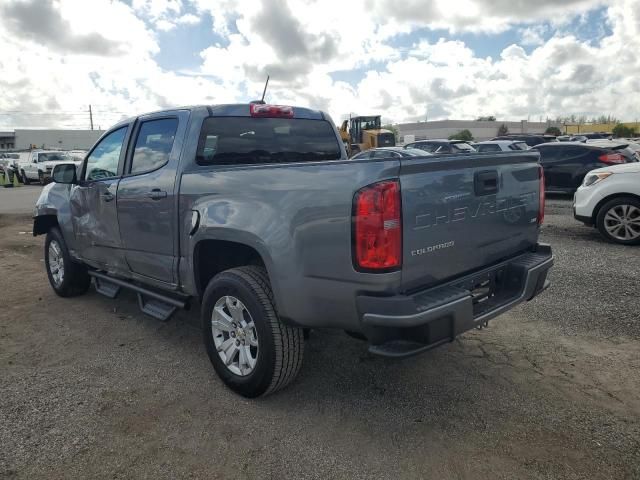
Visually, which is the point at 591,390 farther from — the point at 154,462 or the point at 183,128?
the point at 183,128

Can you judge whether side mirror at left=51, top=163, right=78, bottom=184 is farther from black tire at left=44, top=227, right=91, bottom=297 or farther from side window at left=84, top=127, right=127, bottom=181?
black tire at left=44, top=227, right=91, bottom=297

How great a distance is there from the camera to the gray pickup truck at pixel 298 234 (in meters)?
2.60

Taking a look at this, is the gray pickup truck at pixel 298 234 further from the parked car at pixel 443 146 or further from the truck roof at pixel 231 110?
the parked car at pixel 443 146

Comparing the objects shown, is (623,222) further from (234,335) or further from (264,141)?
(234,335)

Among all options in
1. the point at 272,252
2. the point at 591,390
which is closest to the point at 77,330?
the point at 272,252

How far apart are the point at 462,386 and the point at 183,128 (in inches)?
110

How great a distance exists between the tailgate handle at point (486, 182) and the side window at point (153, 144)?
234 cm

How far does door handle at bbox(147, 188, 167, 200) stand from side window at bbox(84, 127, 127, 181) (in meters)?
0.81

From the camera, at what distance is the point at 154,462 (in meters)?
2.70

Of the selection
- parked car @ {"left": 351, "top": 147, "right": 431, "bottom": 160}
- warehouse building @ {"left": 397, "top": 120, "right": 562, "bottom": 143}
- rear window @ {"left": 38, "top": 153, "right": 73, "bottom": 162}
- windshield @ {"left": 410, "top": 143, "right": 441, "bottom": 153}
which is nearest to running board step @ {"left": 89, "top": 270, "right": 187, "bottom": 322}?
parked car @ {"left": 351, "top": 147, "right": 431, "bottom": 160}

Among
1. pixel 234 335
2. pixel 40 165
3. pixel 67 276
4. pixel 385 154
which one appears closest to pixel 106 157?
pixel 67 276

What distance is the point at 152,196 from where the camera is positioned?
3.93 metres

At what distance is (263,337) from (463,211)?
1.42 metres

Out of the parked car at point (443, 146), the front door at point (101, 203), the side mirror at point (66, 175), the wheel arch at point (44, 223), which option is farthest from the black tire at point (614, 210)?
the parked car at point (443, 146)
